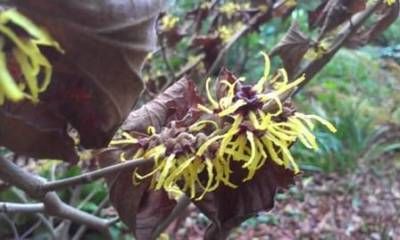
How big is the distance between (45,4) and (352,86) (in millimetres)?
3496

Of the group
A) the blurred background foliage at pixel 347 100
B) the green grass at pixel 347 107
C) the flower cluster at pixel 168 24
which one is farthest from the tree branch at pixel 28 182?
the green grass at pixel 347 107

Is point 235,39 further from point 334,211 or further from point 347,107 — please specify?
point 347,107

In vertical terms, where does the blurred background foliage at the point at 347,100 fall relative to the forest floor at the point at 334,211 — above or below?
above

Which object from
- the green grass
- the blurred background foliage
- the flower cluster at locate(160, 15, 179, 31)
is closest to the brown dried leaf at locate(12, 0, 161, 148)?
the flower cluster at locate(160, 15, 179, 31)

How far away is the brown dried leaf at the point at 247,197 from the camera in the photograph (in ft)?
1.82

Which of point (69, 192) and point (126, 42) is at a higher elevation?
point (69, 192)

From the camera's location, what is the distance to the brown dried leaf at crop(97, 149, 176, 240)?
610mm

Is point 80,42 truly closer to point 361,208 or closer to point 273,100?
point 273,100

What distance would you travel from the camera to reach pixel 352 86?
3.78 meters

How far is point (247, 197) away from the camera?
565 millimetres

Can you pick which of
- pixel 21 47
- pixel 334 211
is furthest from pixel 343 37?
pixel 334 211

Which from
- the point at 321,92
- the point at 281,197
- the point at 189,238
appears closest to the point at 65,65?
the point at 189,238

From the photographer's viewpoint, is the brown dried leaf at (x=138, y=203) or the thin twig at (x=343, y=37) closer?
the brown dried leaf at (x=138, y=203)

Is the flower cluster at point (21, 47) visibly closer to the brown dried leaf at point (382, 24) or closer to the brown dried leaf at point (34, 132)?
the brown dried leaf at point (34, 132)
